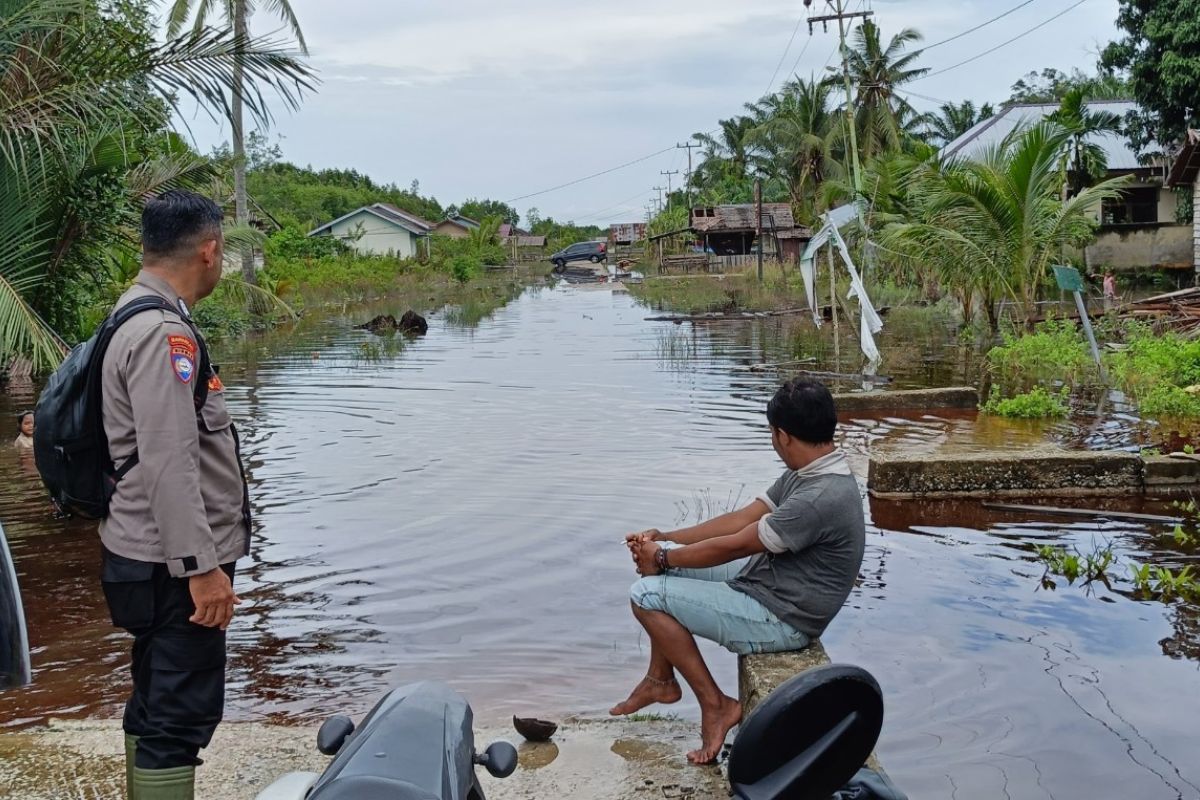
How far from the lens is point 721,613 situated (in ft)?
14.3

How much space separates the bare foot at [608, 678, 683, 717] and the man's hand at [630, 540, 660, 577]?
44cm

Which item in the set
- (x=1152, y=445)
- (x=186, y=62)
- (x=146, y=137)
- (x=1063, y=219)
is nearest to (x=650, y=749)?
(x=186, y=62)

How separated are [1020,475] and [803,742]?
749 cm

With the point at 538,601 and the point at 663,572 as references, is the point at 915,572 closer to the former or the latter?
the point at 538,601

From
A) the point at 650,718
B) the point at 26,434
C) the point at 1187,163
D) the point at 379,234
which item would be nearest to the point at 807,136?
the point at 1187,163

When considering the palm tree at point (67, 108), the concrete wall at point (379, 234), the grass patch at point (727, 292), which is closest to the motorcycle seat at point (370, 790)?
the palm tree at point (67, 108)

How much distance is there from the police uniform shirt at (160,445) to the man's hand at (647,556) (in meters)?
1.78

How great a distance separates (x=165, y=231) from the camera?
3328 mm

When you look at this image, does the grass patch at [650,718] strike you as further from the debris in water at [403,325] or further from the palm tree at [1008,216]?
the debris in water at [403,325]

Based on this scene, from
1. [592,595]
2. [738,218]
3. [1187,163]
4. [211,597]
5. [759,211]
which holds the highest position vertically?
[738,218]

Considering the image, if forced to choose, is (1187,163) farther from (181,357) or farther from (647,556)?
(181,357)

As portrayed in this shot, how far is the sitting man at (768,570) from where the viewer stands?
4191mm

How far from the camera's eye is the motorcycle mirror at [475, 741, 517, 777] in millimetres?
2850

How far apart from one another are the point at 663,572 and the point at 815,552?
24.8 inches
